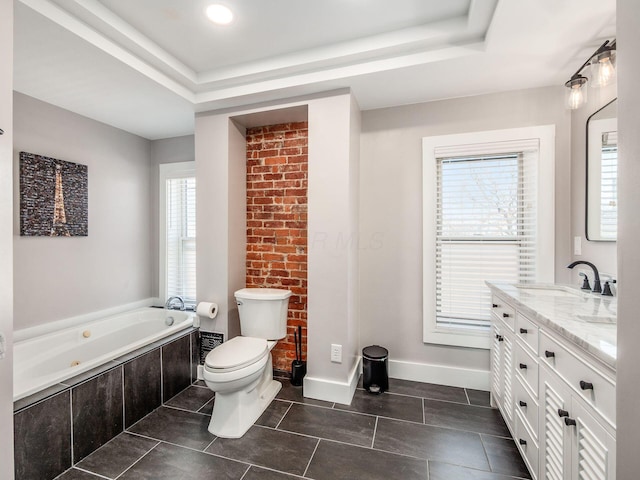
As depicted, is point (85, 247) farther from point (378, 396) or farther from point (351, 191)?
point (378, 396)

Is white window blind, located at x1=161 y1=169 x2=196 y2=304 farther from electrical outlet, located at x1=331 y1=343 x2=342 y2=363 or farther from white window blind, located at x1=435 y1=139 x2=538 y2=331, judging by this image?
white window blind, located at x1=435 y1=139 x2=538 y2=331

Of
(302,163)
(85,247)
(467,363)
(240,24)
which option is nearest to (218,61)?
(240,24)

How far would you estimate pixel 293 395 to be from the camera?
7.71 feet

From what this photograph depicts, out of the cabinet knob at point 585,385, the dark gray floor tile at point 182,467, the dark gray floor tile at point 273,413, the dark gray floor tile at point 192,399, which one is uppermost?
the cabinet knob at point 585,385

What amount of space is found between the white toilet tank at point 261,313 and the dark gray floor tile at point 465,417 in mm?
1246

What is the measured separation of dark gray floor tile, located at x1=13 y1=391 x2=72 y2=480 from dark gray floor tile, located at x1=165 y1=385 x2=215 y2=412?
693 millimetres

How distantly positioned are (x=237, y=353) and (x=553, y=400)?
172cm

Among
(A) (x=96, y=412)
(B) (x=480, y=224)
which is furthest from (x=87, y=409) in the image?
(B) (x=480, y=224)

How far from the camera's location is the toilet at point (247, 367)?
1880mm

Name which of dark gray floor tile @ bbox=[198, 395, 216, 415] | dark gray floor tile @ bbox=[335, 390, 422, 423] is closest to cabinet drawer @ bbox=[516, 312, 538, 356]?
dark gray floor tile @ bbox=[335, 390, 422, 423]

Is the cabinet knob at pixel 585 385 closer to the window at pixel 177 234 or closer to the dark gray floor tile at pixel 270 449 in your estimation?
the dark gray floor tile at pixel 270 449

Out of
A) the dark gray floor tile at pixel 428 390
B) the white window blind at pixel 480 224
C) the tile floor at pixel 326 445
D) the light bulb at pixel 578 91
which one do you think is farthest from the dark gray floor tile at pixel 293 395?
the light bulb at pixel 578 91

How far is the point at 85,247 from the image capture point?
113 inches

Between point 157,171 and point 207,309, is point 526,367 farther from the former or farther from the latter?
point 157,171
